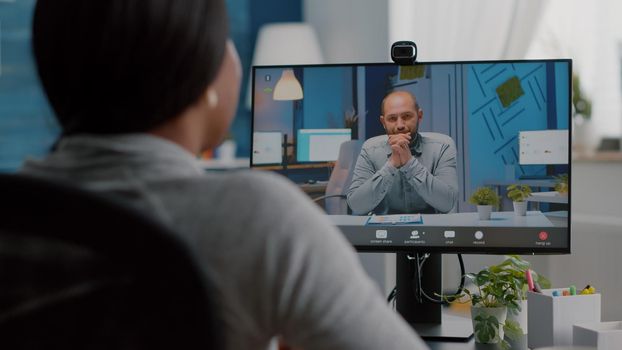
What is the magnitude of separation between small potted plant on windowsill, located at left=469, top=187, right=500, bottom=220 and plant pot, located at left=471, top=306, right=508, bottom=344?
17cm

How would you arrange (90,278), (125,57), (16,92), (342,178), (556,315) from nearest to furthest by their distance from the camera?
(90,278) < (125,57) < (556,315) < (342,178) < (16,92)

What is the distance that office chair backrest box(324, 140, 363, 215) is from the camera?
1.77m

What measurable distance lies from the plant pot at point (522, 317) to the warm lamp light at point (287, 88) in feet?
1.83

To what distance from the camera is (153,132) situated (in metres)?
0.84

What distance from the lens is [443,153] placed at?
1729 millimetres

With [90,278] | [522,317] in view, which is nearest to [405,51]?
[522,317]

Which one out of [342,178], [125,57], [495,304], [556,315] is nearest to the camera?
[125,57]

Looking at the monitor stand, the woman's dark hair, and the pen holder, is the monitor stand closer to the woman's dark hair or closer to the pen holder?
the pen holder

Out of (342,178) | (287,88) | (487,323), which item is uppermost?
(287,88)

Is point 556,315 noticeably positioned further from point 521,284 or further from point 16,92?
point 16,92

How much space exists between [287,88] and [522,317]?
0.60 metres

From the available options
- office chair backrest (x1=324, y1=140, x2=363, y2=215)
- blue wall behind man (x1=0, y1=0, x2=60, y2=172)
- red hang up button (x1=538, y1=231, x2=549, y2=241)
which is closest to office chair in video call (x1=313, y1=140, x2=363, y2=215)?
office chair backrest (x1=324, y1=140, x2=363, y2=215)

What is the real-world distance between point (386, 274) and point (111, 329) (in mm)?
2539

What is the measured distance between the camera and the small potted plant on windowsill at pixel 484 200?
1.70m
